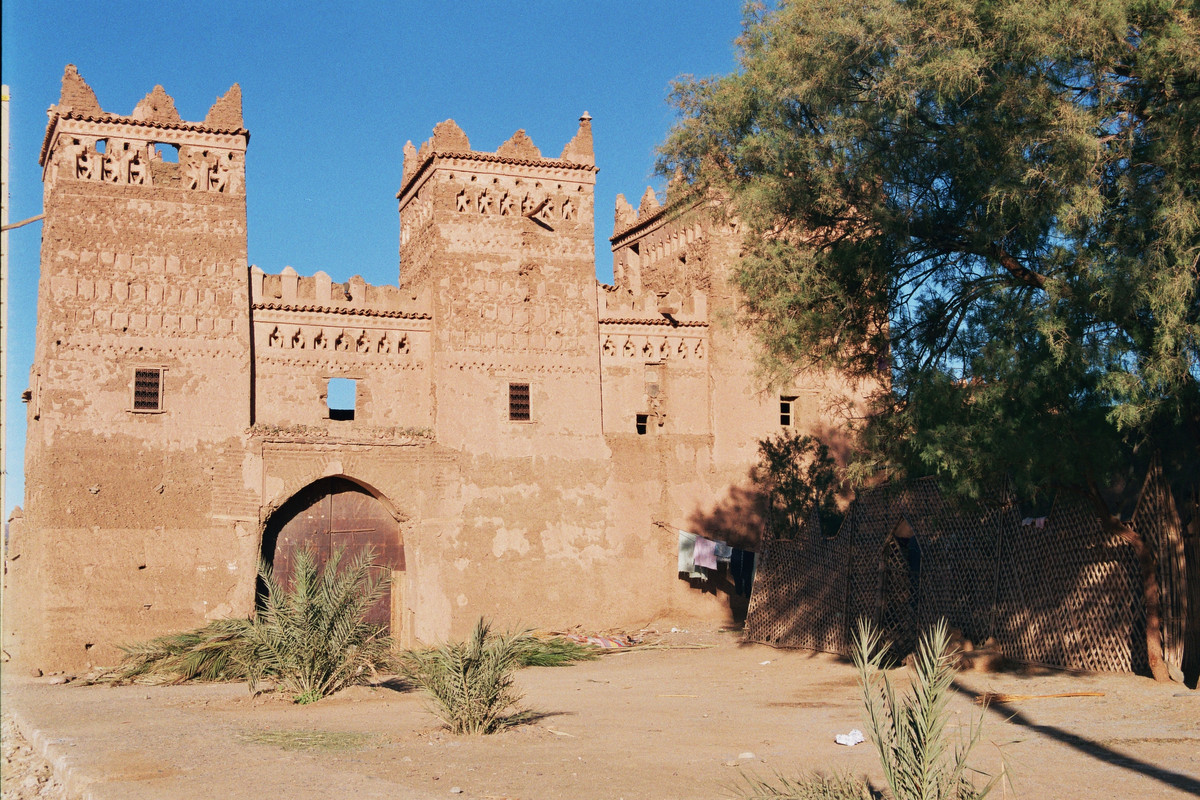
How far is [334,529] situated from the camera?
75.5 feet

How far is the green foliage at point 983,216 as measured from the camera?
490 inches

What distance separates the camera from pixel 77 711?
1484 centimetres

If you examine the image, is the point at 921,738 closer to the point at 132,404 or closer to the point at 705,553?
the point at 132,404

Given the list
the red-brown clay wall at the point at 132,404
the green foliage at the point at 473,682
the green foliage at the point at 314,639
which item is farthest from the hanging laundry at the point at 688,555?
the green foliage at the point at 473,682

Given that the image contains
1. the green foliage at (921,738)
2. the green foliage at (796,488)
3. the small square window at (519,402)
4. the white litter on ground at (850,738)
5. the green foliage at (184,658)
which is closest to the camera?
the green foliage at (921,738)

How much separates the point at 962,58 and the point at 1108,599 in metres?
6.65

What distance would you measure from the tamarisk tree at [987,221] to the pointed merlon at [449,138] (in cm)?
916

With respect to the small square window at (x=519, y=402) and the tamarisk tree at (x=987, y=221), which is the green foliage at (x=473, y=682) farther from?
the small square window at (x=519, y=402)

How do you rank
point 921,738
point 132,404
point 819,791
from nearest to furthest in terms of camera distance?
1. point 921,738
2. point 819,791
3. point 132,404

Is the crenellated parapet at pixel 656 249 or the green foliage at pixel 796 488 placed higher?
the crenellated parapet at pixel 656 249

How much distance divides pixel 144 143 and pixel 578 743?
51.7ft

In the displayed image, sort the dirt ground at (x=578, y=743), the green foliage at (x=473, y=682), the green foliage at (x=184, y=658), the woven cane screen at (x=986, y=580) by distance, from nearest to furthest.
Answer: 1. the dirt ground at (x=578, y=743)
2. the green foliage at (x=473, y=682)
3. the woven cane screen at (x=986, y=580)
4. the green foliage at (x=184, y=658)

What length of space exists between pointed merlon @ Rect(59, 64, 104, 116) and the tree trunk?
18.0m

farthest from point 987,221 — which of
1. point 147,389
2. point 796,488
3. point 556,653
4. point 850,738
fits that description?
point 147,389
